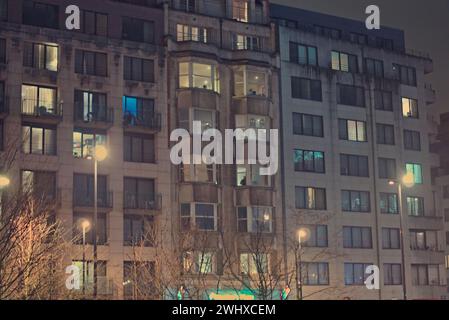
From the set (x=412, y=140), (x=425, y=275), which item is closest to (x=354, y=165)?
(x=412, y=140)

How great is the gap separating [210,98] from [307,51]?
1435cm

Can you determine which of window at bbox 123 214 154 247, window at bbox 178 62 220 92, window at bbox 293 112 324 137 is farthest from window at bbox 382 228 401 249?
window at bbox 123 214 154 247

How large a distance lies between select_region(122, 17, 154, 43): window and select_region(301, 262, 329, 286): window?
2465 centimetres

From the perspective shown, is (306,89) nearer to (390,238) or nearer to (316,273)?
(390,238)

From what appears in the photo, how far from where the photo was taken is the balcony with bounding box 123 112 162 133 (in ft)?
240

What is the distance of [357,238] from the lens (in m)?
85.2

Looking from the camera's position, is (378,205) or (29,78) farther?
(378,205)

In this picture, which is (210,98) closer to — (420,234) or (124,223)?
(124,223)

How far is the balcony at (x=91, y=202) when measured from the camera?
68.5m

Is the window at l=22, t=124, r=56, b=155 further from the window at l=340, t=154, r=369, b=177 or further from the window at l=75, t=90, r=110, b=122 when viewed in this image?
the window at l=340, t=154, r=369, b=177

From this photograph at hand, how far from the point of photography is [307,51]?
3403 inches

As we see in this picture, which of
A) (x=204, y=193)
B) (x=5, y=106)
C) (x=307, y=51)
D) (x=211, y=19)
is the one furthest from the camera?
(x=307, y=51)
